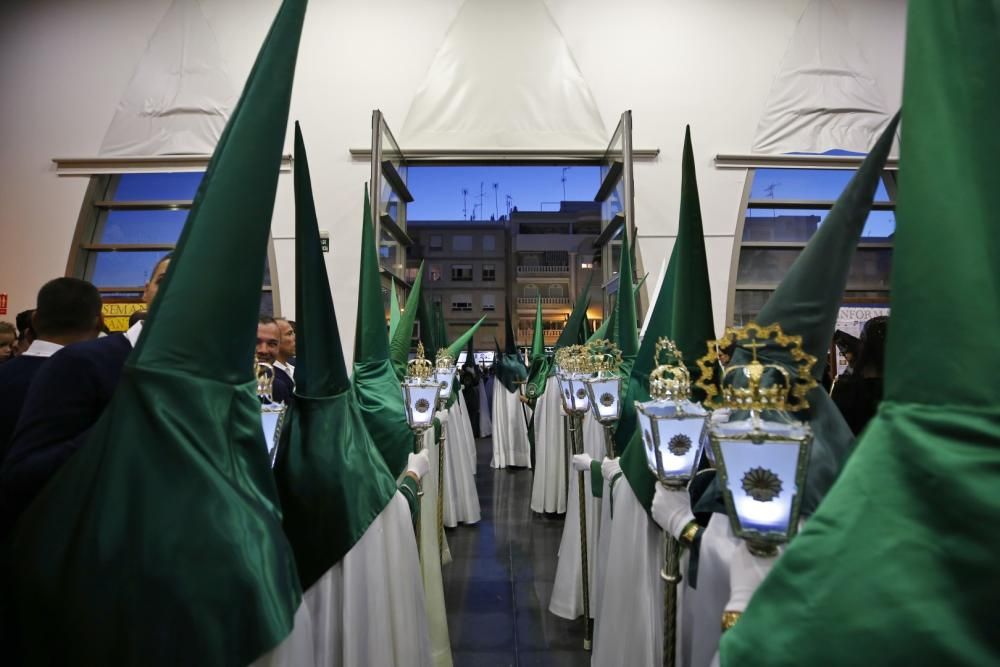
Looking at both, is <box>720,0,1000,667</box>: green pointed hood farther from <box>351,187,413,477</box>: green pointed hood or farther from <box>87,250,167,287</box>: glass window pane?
<box>87,250,167,287</box>: glass window pane

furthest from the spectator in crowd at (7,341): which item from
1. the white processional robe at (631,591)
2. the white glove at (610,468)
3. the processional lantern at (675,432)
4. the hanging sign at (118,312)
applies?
the processional lantern at (675,432)

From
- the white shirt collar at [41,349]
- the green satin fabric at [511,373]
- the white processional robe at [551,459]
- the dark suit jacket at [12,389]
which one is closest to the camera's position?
the dark suit jacket at [12,389]

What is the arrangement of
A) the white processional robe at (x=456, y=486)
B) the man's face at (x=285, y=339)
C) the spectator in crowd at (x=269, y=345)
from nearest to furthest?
1. the spectator in crowd at (x=269, y=345)
2. the man's face at (x=285, y=339)
3. the white processional robe at (x=456, y=486)

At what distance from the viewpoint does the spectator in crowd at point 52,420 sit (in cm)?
90

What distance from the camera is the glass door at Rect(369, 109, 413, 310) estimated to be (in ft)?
19.0

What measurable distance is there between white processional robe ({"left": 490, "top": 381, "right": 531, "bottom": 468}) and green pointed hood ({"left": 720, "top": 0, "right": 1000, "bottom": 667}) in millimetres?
6454

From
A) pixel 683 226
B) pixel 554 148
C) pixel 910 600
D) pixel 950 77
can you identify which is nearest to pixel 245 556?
pixel 910 600

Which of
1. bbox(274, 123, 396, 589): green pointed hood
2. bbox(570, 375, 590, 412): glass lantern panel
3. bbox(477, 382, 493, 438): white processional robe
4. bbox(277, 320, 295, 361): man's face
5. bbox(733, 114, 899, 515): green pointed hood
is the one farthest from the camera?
bbox(477, 382, 493, 438): white processional robe

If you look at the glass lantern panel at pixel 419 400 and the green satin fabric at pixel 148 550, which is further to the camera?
the glass lantern panel at pixel 419 400

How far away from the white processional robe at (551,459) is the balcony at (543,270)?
39.7 feet

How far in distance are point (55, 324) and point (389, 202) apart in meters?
5.10

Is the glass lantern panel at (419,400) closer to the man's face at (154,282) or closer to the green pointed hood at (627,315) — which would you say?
the man's face at (154,282)

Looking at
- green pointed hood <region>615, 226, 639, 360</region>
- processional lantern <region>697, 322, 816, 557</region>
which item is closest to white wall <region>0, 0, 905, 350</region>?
green pointed hood <region>615, 226, 639, 360</region>

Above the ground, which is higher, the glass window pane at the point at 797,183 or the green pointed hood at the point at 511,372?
the glass window pane at the point at 797,183
